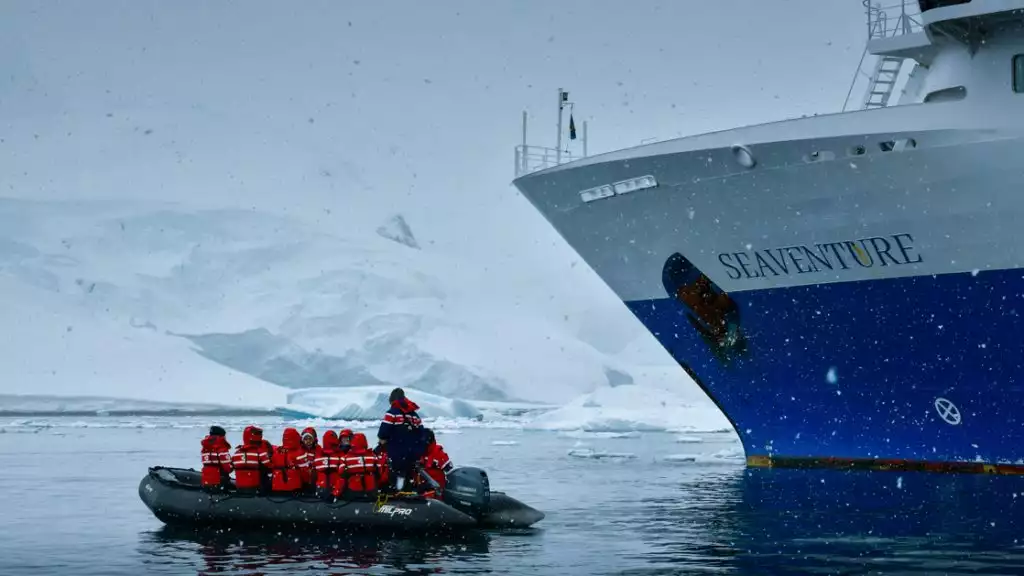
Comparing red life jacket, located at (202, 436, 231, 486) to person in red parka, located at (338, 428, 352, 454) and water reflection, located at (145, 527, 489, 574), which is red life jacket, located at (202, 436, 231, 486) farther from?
person in red parka, located at (338, 428, 352, 454)

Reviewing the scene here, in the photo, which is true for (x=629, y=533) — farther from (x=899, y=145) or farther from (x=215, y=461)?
(x=899, y=145)

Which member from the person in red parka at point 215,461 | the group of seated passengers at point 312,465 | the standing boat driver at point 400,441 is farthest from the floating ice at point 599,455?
the person in red parka at point 215,461

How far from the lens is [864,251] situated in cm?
2281

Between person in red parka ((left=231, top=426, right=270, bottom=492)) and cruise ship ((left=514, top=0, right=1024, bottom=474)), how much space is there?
9.77 metres

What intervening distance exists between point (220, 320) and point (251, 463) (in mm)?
64126

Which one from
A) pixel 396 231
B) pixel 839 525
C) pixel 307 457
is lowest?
pixel 839 525

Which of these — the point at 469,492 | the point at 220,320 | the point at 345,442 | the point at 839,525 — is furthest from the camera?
the point at 220,320

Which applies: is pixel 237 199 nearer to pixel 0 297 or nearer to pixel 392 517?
pixel 0 297

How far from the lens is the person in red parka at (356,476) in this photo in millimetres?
17312

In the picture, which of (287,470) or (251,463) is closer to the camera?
(287,470)

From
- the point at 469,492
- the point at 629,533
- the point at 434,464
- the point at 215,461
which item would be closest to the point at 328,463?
the point at 434,464

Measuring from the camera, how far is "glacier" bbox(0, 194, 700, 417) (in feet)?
249

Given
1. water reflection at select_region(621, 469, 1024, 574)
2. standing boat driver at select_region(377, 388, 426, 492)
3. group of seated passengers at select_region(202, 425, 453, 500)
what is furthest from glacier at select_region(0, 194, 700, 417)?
standing boat driver at select_region(377, 388, 426, 492)

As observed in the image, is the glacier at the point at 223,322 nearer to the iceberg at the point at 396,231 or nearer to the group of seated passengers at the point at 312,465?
the iceberg at the point at 396,231
